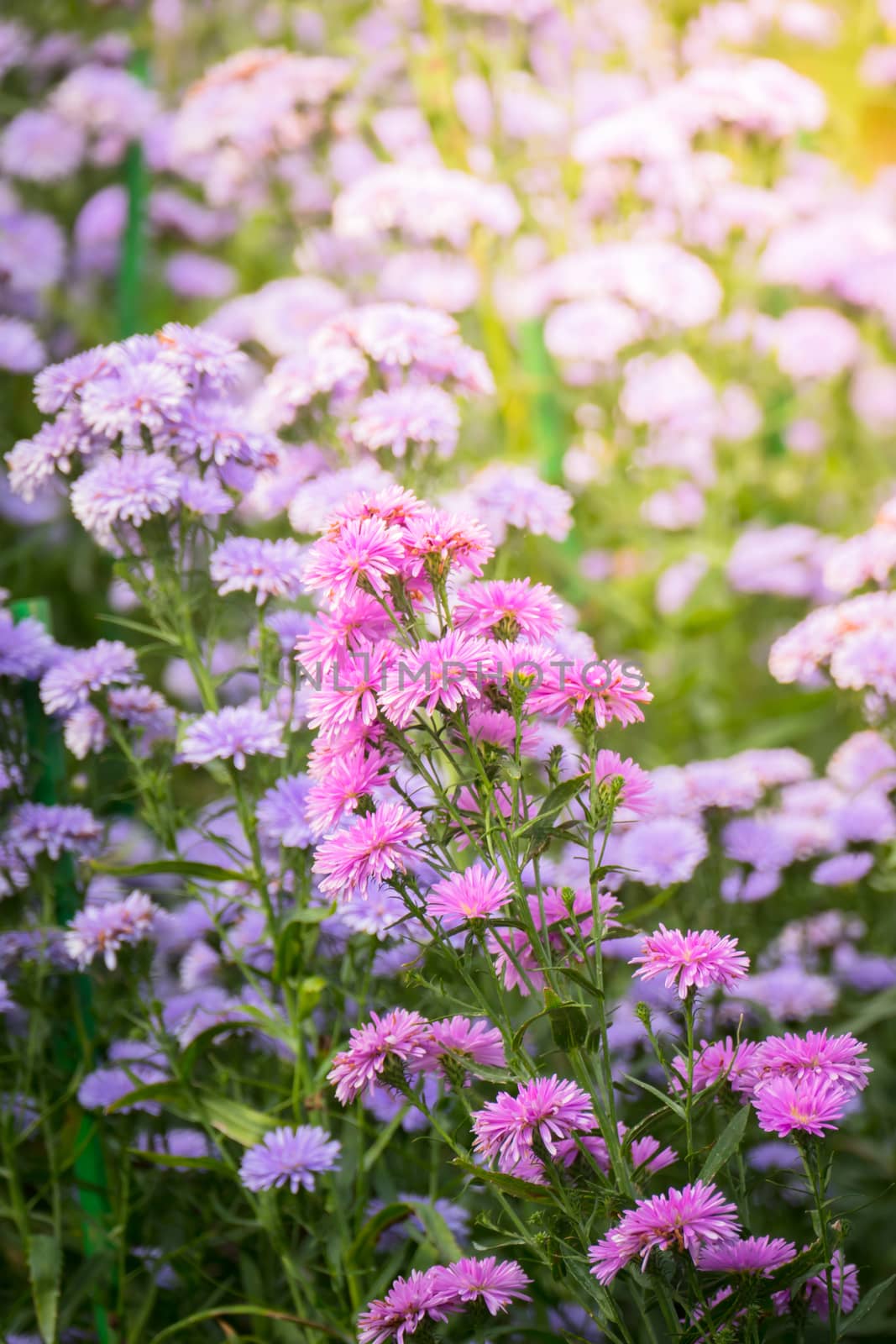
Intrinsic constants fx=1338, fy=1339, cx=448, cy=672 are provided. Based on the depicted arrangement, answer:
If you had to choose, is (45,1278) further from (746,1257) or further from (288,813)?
(746,1257)

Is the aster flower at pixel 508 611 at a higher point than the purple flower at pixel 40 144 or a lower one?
lower

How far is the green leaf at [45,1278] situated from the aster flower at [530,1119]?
1.85ft

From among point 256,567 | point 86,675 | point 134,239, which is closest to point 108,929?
point 86,675

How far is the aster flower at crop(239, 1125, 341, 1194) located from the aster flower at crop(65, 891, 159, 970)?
232 millimetres

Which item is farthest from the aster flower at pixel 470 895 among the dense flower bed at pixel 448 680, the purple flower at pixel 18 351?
the purple flower at pixel 18 351

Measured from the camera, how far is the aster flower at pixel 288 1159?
1090mm

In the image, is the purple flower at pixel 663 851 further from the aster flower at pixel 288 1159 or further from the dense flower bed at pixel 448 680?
the aster flower at pixel 288 1159

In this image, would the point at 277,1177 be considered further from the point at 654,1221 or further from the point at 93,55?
the point at 93,55

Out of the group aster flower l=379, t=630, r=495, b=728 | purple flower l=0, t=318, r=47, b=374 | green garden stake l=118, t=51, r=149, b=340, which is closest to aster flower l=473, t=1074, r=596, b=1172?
aster flower l=379, t=630, r=495, b=728

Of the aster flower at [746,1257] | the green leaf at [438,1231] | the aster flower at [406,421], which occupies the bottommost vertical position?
the green leaf at [438,1231]

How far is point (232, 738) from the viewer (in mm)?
1157

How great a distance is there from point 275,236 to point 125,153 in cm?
33

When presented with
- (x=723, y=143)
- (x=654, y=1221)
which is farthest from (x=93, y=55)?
(x=654, y=1221)

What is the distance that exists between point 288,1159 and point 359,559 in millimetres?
536
